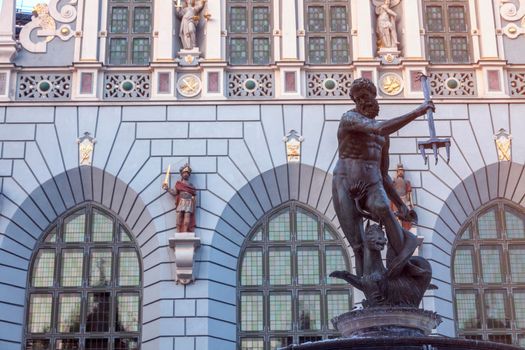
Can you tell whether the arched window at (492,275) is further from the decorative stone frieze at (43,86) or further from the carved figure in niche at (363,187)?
the decorative stone frieze at (43,86)

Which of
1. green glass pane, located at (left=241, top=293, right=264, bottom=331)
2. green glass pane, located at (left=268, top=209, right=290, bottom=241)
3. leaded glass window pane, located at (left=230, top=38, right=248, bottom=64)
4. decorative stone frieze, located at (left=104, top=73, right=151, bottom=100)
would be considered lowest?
green glass pane, located at (left=241, top=293, right=264, bottom=331)

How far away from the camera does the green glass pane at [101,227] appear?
74.2 ft

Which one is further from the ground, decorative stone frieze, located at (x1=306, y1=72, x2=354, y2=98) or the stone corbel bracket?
decorative stone frieze, located at (x1=306, y1=72, x2=354, y2=98)

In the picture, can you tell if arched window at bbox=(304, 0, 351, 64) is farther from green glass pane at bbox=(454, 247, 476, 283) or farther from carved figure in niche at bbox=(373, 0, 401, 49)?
green glass pane at bbox=(454, 247, 476, 283)

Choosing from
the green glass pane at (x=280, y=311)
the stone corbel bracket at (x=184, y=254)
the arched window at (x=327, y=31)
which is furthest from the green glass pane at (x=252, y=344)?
the arched window at (x=327, y=31)

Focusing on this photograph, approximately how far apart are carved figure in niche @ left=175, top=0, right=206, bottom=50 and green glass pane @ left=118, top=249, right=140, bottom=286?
5.67 metres

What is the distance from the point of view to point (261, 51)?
24031 mm

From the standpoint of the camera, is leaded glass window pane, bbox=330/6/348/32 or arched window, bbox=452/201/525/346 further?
leaded glass window pane, bbox=330/6/348/32

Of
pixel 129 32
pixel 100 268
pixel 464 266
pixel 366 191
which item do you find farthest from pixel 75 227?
pixel 366 191

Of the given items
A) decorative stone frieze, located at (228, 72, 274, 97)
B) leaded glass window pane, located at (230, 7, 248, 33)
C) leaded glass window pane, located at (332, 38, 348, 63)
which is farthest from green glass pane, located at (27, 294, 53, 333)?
leaded glass window pane, located at (332, 38, 348, 63)

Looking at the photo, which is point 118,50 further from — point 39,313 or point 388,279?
point 388,279

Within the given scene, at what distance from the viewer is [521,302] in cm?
2220

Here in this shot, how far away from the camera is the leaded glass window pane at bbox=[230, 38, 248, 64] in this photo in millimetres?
23906

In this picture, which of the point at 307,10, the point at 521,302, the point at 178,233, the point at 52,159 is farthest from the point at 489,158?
the point at 52,159
